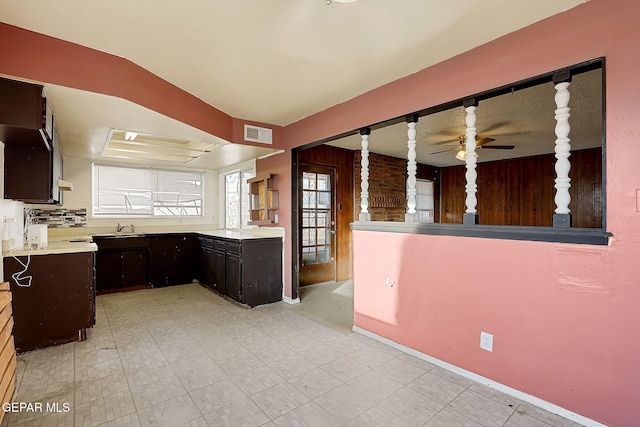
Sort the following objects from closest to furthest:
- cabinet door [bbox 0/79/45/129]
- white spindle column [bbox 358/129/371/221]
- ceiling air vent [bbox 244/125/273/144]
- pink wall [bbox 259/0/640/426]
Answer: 1. pink wall [bbox 259/0/640/426]
2. cabinet door [bbox 0/79/45/129]
3. white spindle column [bbox 358/129/371/221]
4. ceiling air vent [bbox 244/125/273/144]

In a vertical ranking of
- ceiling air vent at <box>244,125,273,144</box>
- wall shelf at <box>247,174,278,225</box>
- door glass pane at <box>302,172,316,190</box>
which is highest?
ceiling air vent at <box>244,125,273,144</box>

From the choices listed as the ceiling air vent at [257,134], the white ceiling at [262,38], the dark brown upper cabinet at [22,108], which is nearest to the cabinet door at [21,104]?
the dark brown upper cabinet at [22,108]

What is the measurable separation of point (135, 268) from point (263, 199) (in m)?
2.39

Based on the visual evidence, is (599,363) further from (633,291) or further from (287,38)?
(287,38)

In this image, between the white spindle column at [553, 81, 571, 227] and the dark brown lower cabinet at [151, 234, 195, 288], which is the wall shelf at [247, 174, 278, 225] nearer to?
the dark brown lower cabinet at [151, 234, 195, 288]

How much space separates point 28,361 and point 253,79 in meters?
3.10

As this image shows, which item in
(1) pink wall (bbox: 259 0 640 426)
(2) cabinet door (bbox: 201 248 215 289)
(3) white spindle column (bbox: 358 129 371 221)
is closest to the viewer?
(1) pink wall (bbox: 259 0 640 426)

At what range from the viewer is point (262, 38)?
2.25 meters

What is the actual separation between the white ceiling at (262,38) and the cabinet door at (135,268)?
2.38m

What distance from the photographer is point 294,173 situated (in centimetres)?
434

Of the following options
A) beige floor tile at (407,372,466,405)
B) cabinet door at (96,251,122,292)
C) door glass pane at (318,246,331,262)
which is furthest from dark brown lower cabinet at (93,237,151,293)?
beige floor tile at (407,372,466,405)

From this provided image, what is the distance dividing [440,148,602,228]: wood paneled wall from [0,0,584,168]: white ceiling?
5085 millimetres

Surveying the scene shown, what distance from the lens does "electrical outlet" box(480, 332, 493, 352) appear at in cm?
225

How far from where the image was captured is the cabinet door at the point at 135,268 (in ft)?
16.2
